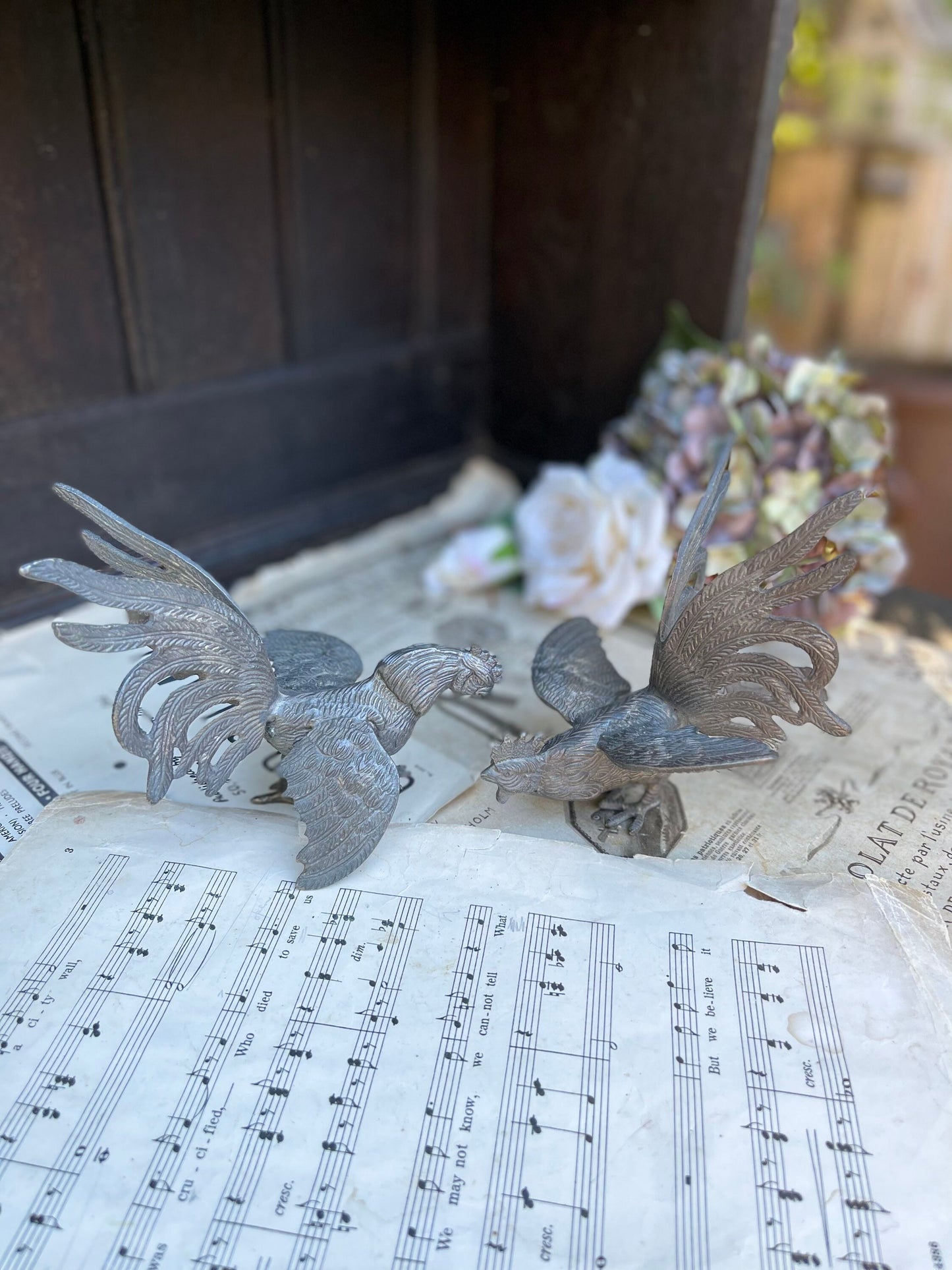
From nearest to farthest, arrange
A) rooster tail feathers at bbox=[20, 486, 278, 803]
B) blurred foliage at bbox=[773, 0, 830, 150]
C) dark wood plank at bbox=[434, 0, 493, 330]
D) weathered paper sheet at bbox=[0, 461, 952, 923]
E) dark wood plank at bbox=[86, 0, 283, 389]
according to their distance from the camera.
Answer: rooster tail feathers at bbox=[20, 486, 278, 803]
weathered paper sheet at bbox=[0, 461, 952, 923]
dark wood plank at bbox=[86, 0, 283, 389]
dark wood plank at bbox=[434, 0, 493, 330]
blurred foliage at bbox=[773, 0, 830, 150]

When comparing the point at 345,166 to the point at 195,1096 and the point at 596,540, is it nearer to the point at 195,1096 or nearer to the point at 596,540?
the point at 596,540

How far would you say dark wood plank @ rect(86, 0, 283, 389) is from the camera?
813 millimetres

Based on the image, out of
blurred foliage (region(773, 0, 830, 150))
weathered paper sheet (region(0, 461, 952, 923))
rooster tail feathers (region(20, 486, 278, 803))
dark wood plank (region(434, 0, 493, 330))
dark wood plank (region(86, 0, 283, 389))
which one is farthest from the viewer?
blurred foliage (region(773, 0, 830, 150))

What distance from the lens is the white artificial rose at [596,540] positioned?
0.91m

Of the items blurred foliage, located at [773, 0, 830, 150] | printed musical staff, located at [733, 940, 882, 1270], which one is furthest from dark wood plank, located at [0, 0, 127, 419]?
blurred foliage, located at [773, 0, 830, 150]

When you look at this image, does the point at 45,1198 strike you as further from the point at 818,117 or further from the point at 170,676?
the point at 818,117

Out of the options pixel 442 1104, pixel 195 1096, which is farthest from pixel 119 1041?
pixel 442 1104

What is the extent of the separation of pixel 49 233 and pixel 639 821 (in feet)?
2.56

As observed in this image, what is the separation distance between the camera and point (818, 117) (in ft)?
6.88

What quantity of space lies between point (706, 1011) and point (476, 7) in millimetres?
1157

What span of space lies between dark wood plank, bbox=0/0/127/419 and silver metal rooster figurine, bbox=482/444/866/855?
0.60m

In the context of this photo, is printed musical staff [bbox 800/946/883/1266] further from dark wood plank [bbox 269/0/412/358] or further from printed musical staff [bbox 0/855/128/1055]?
dark wood plank [bbox 269/0/412/358]

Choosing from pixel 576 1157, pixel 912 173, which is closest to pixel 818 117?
pixel 912 173

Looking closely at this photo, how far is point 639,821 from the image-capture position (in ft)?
2.19
